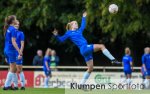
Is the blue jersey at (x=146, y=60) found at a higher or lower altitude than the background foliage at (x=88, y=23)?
lower

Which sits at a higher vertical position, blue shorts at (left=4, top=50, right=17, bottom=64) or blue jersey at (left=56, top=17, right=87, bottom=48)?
blue jersey at (left=56, top=17, right=87, bottom=48)

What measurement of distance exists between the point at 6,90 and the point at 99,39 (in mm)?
17059

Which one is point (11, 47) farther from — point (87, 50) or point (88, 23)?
point (88, 23)

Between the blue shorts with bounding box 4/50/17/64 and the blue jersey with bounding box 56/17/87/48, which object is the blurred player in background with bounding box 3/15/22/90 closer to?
the blue shorts with bounding box 4/50/17/64

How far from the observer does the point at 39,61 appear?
33188 mm

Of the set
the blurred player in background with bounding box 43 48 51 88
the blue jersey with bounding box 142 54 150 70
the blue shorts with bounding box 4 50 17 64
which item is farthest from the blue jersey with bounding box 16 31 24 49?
the blurred player in background with bounding box 43 48 51 88

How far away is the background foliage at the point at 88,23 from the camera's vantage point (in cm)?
3129

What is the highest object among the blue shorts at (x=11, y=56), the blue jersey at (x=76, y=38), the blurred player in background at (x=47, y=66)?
the blue jersey at (x=76, y=38)

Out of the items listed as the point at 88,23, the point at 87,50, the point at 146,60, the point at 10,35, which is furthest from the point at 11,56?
the point at 88,23

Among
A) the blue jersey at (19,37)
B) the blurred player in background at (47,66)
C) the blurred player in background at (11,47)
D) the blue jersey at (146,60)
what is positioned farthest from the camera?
the blurred player in background at (47,66)

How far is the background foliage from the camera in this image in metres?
31.3

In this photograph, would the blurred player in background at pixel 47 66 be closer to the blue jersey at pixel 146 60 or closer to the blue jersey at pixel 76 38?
the blue jersey at pixel 146 60

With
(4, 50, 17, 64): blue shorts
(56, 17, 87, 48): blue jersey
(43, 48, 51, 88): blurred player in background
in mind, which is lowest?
(43, 48, 51, 88): blurred player in background

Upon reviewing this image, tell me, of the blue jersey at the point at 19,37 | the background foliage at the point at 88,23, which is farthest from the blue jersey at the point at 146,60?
the blue jersey at the point at 19,37
